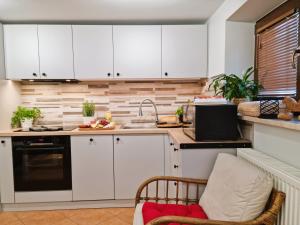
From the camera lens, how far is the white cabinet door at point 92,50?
2797mm

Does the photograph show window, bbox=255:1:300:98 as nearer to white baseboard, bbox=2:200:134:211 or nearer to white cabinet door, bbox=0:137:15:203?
white baseboard, bbox=2:200:134:211

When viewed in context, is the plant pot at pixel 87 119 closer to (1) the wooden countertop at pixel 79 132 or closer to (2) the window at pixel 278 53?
(1) the wooden countertop at pixel 79 132

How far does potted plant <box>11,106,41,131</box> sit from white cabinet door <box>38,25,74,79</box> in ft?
1.56

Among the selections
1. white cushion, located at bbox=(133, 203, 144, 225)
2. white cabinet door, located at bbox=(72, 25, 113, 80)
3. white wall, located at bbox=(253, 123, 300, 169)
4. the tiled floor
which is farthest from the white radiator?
white cabinet door, located at bbox=(72, 25, 113, 80)

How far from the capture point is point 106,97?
3184 millimetres

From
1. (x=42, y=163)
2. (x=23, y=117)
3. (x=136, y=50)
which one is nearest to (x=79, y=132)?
(x=42, y=163)

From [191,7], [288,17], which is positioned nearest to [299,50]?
[288,17]

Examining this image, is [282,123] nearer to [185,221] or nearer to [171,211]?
[185,221]

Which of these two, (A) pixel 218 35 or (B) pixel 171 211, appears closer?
(B) pixel 171 211

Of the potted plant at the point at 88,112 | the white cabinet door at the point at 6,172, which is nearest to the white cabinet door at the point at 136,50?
the potted plant at the point at 88,112

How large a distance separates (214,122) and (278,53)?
81cm

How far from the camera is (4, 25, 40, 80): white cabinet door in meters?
2.77

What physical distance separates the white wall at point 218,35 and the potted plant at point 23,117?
2211 millimetres

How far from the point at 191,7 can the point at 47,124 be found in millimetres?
2302
